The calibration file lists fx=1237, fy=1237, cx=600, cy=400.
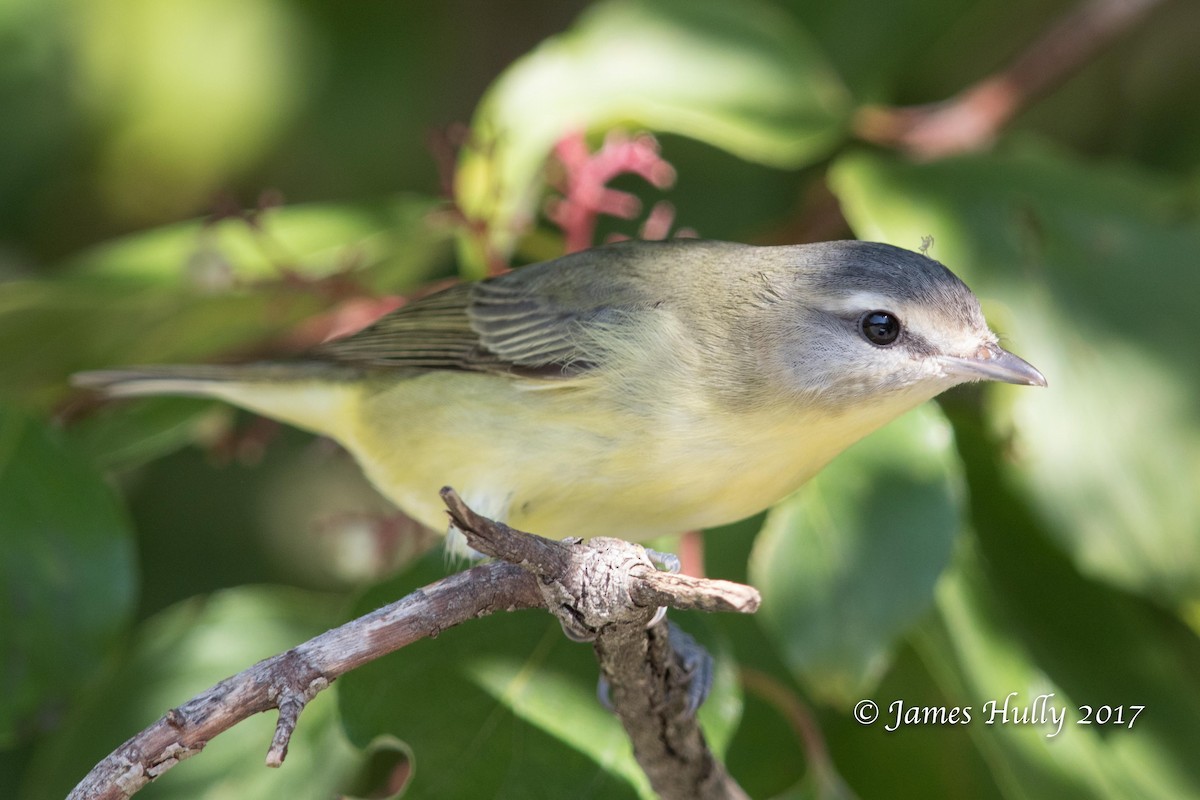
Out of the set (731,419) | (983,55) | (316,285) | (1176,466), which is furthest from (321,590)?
(983,55)

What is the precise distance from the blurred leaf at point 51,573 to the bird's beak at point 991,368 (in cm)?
190

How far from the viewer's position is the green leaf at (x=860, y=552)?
8.02ft

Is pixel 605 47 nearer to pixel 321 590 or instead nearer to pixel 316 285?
pixel 316 285

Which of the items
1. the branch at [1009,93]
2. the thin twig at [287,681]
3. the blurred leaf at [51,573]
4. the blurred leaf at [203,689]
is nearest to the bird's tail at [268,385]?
the blurred leaf at [51,573]

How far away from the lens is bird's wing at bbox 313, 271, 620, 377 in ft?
8.49

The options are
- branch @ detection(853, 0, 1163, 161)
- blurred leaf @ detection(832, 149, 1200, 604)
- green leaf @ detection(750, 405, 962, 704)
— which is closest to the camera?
green leaf @ detection(750, 405, 962, 704)

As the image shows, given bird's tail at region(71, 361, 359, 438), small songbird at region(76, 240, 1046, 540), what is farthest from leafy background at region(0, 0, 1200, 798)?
small songbird at region(76, 240, 1046, 540)

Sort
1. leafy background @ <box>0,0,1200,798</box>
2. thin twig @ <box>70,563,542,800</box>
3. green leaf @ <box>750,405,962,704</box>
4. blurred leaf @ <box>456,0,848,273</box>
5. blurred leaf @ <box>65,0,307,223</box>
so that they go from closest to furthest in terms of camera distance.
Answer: thin twig @ <box>70,563,542,800</box> < green leaf @ <box>750,405,962,704</box> < leafy background @ <box>0,0,1200,798</box> < blurred leaf @ <box>456,0,848,273</box> < blurred leaf @ <box>65,0,307,223</box>

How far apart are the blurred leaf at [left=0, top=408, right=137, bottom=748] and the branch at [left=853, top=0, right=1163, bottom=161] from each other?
2327mm

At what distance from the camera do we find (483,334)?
9.16ft

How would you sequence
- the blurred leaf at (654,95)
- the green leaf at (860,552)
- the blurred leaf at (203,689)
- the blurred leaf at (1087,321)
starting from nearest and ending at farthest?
the green leaf at (860,552) < the blurred leaf at (1087,321) < the blurred leaf at (203,689) < the blurred leaf at (654,95)

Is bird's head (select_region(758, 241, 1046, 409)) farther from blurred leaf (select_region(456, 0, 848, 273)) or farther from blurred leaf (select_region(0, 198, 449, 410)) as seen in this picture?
blurred leaf (select_region(0, 198, 449, 410))

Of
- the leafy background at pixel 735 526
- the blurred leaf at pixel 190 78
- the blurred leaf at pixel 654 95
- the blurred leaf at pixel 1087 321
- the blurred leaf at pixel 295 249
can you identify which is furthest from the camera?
the blurred leaf at pixel 190 78

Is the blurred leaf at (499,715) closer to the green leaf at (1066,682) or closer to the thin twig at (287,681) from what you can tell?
the green leaf at (1066,682)
